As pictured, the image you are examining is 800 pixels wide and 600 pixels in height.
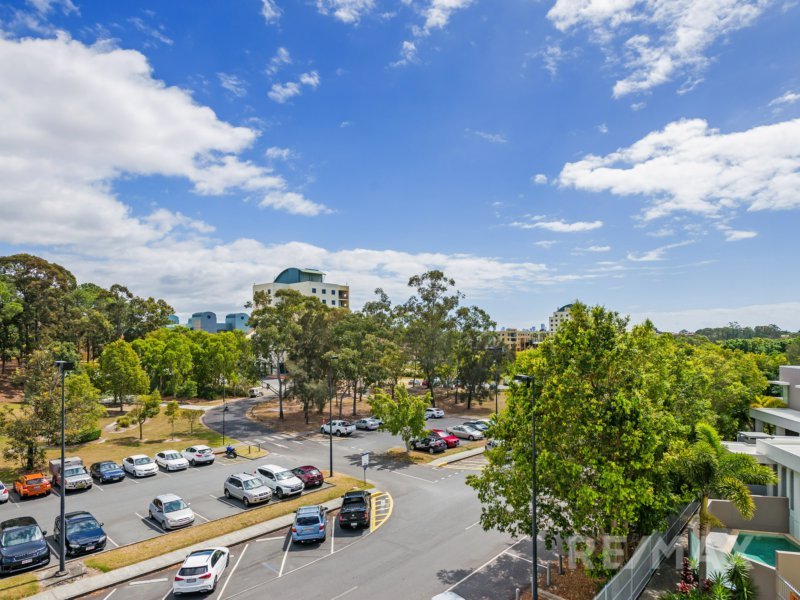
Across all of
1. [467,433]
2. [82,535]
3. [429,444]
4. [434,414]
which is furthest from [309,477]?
[434,414]

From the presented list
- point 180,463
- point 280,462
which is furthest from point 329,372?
point 180,463

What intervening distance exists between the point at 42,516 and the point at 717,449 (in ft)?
105

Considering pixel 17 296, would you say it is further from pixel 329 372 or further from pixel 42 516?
pixel 42 516

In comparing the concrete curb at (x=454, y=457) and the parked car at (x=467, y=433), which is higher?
the parked car at (x=467, y=433)

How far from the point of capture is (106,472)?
31.1 meters

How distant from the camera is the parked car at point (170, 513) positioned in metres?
23.0

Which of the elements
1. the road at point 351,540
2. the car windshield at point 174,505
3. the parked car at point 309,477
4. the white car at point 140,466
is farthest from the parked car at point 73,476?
the parked car at point 309,477

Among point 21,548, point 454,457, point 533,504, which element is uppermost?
point 533,504

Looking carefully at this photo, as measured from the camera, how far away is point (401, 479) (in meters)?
31.1

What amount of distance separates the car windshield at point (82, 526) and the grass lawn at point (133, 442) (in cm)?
1458

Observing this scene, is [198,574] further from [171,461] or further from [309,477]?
[171,461]

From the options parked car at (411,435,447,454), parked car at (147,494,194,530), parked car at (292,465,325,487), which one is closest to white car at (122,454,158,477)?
parked car at (147,494,194,530)

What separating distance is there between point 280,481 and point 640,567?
19379 millimetres

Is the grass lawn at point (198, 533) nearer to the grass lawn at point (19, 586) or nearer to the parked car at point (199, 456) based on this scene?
the grass lawn at point (19, 586)
